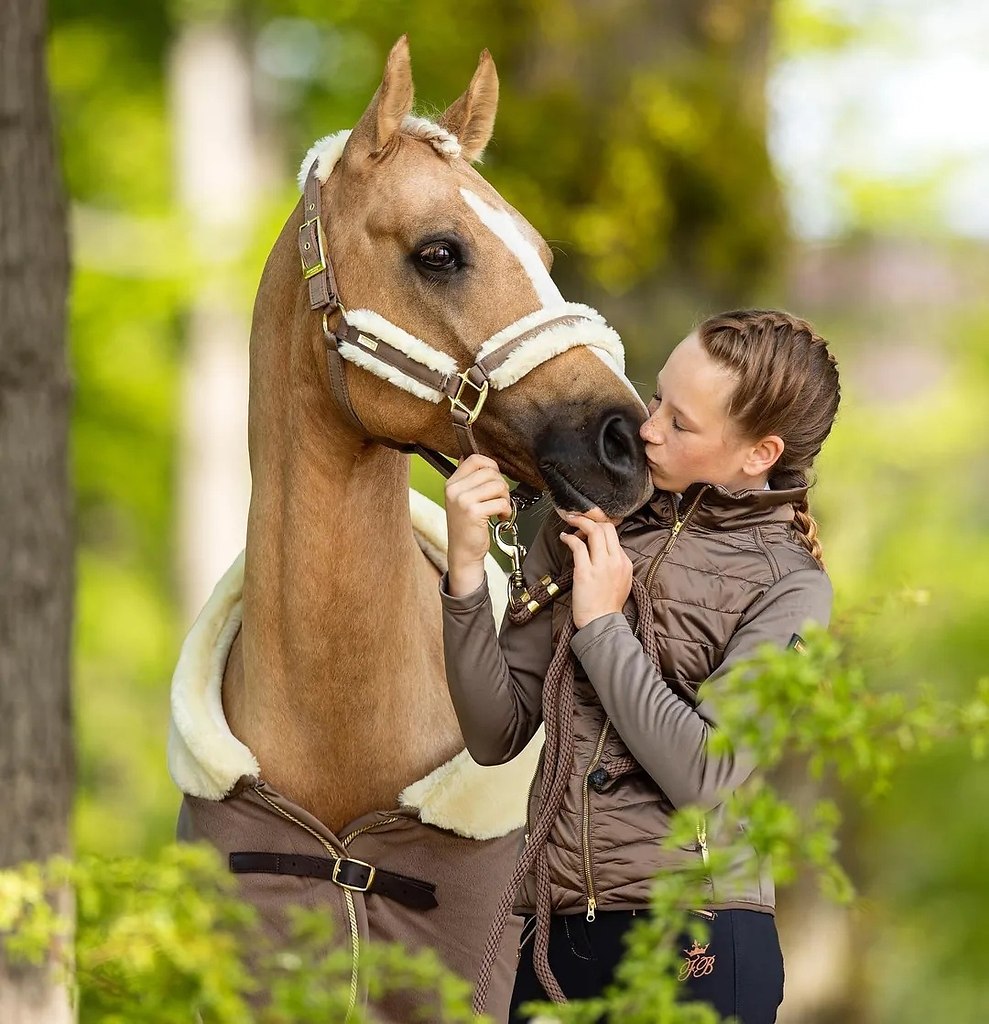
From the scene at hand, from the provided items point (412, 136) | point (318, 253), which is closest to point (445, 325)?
point (318, 253)

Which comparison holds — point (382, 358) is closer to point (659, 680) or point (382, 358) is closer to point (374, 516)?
point (374, 516)

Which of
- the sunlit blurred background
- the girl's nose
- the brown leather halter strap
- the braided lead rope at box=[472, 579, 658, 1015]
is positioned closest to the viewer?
the braided lead rope at box=[472, 579, 658, 1015]

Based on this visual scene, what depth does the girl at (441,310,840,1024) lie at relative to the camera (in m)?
2.31

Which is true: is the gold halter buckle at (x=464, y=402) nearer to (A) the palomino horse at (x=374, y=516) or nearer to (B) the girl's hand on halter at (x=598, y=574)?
(A) the palomino horse at (x=374, y=516)

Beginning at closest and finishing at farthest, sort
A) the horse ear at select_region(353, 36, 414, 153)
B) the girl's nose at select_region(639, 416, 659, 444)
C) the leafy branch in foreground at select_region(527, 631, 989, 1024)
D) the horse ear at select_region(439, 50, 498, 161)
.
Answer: the leafy branch in foreground at select_region(527, 631, 989, 1024)
the girl's nose at select_region(639, 416, 659, 444)
the horse ear at select_region(353, 36, 414, 153)
the horse ear at select_region(439, 50, 498, 161)

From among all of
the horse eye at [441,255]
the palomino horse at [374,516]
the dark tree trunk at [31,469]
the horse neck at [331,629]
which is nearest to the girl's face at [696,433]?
the palomino horse at [374,516]

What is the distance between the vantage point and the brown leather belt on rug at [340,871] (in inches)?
111

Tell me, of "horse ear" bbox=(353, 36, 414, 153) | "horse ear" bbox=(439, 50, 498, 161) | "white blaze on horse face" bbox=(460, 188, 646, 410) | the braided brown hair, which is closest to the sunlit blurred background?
"horse ear" bbox=(439, 50, 498, 161)

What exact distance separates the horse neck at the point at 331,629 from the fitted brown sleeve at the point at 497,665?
293mm

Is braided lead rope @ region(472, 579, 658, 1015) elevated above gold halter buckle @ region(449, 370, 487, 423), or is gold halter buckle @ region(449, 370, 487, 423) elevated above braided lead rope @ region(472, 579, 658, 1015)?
gold halter buckle @ region(449, 370, 487, 423)

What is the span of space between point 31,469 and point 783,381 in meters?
2.24

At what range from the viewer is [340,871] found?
2.81 meters

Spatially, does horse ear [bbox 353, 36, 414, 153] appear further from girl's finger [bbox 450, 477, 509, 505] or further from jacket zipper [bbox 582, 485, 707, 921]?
jacket zipper [bbox 582, 485, 707, 921]

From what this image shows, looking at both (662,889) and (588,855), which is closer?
(662,889)
